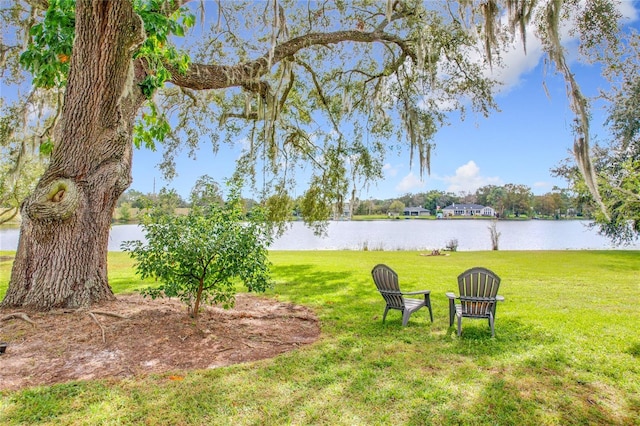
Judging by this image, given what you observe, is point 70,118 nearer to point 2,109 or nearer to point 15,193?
point 2,109

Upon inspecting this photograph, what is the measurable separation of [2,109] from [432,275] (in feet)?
37.2

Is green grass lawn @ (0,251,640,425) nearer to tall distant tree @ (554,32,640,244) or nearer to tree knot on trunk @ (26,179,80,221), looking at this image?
tall distant tree @ (554,32,640,244)

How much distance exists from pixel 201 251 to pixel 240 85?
420 centimetres

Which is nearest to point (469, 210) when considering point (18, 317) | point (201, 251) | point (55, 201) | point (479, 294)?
point (479, 294)

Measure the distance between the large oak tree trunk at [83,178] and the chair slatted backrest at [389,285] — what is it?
12.7ft

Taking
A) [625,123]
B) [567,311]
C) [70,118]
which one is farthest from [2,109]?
[625,123]

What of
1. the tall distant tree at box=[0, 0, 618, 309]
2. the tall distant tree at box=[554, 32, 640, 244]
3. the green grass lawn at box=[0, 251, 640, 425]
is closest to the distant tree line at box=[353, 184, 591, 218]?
A: the tall distant tree at box=[554, 32, 640, 244]

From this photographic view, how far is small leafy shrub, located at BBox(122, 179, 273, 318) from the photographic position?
4.12 m

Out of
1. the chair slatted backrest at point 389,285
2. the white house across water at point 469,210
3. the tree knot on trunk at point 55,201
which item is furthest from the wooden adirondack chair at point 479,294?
the white house across water at point 469,210

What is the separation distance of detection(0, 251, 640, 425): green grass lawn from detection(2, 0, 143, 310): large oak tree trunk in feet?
7.12

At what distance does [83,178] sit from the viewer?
191 inches

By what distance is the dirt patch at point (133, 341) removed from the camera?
10.8 ft

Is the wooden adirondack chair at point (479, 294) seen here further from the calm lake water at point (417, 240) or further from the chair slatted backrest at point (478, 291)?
the calm lake water at point (417, 240)

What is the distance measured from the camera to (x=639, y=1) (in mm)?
6973
